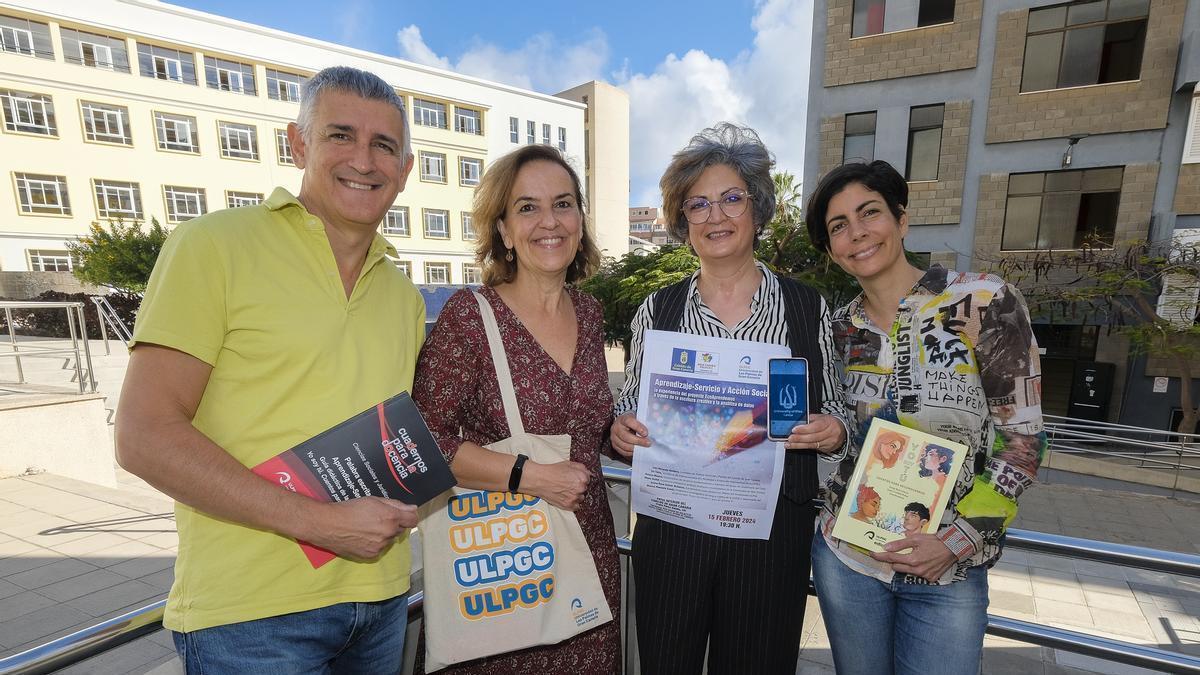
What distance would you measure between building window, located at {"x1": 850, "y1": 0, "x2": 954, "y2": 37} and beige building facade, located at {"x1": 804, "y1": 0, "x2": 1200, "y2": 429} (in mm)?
31

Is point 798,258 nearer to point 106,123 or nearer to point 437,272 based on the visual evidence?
point 437,272

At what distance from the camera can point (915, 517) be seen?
1.50 meters

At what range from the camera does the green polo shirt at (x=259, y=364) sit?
128 cm

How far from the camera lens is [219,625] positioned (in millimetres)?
1319

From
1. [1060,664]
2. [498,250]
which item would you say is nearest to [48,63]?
[498,250]

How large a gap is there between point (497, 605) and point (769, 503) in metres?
0.86

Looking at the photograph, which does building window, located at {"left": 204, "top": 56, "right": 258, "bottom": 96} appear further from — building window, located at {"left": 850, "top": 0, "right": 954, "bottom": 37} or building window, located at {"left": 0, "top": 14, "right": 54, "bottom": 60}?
building window, located at {"left": 850, "top": 0, "right": 954, "bottom": 37}

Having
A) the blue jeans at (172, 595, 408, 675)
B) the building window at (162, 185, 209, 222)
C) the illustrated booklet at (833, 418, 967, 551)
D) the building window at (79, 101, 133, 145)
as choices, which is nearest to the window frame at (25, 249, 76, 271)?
the building window at (162, 185, 209, 222)

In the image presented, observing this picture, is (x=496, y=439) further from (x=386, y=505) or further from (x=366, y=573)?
(x=366, y=573)

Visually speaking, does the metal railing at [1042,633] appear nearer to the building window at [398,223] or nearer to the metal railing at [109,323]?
the metal railing at [109,323]

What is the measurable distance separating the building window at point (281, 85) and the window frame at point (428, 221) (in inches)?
387

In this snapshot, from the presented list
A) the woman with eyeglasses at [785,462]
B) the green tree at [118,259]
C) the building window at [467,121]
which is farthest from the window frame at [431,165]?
the woman with eyeglasses at [785,462]

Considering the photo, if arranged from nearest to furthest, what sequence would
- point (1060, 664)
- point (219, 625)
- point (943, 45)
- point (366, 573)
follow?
point (219, 625) → point (366, 573) → point (1060, 664) → point (943, 45)

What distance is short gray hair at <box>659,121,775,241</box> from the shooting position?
73.5 inches
